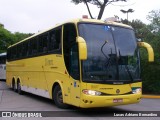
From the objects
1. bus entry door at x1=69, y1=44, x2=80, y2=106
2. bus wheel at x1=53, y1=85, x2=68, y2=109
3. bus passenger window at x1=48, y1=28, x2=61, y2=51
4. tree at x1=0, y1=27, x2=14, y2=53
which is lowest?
bus wheel at x1=53, y1=85, x2=68, y2=109

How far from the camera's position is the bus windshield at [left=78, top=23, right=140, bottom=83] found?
1157cm

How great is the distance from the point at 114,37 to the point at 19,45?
1106 cm

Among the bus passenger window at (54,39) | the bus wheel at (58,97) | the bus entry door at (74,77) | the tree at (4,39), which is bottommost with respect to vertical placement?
the bus wheel at (58,97)

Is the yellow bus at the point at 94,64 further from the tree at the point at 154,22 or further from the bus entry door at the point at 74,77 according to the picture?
the tree at the point at 154,22

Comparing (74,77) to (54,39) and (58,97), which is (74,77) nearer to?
(58,97)

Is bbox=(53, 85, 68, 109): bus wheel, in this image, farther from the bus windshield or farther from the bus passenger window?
the bus windshield

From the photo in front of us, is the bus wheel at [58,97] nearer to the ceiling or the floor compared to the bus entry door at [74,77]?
nearer to the floor

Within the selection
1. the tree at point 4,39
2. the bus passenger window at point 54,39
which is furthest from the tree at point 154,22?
the tree at point 4,39

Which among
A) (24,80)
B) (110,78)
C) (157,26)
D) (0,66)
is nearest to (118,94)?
(110,78)

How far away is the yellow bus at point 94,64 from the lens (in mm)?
11477

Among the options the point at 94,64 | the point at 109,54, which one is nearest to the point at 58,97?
the point at 94,64

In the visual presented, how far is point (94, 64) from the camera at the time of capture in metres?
11.6

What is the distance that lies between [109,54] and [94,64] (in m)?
0.69

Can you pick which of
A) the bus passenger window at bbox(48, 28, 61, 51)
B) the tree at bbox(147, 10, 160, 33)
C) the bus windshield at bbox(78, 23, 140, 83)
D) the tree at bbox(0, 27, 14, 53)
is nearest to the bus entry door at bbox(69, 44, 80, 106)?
the bus windshield at bbox(78, 23, 140, 83)
